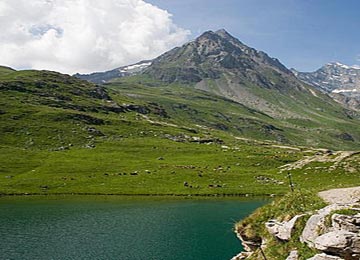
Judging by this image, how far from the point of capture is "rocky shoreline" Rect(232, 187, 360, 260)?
63.7 ft

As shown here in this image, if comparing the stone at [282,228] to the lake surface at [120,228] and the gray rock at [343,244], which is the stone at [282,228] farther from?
the lake surface at [120,228]

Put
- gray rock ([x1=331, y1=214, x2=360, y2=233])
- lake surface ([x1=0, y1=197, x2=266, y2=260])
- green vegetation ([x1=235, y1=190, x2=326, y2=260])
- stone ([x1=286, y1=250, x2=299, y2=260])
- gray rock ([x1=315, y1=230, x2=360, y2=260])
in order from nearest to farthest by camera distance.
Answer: gray rock ([x1=315, y1=230, x2=360, y2=260]) < gray rock ([x1=331, y1=214, x2=360, y2=233]) < stone ([x1=286, y1=250, x2=299, y2=260]) < green vegetation ([x1=235, y1=190, x2=326, y2=260]) < lake surface ([x1=0, y1=197, x2=266, y2=260])

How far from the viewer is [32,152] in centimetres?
17475

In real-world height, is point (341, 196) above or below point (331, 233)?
above

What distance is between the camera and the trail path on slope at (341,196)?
2566 cm


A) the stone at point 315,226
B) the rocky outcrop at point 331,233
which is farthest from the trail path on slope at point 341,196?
the stone at point 315,226

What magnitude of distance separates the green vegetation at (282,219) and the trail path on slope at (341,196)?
0.73 meters

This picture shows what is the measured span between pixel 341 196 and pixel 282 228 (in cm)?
575

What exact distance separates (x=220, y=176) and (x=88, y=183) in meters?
47.0

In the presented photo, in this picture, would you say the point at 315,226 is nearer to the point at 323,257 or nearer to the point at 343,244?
the point at 323,257

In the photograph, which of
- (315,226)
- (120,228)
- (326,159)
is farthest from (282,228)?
(326,159)

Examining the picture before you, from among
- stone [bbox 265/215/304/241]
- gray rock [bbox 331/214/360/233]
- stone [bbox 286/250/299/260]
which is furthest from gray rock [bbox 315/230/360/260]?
stone [bbox 265/215/304/241]

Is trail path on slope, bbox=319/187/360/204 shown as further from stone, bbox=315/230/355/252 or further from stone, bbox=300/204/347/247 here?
stone, bbox=315/230/355/252

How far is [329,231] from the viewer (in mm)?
20984
